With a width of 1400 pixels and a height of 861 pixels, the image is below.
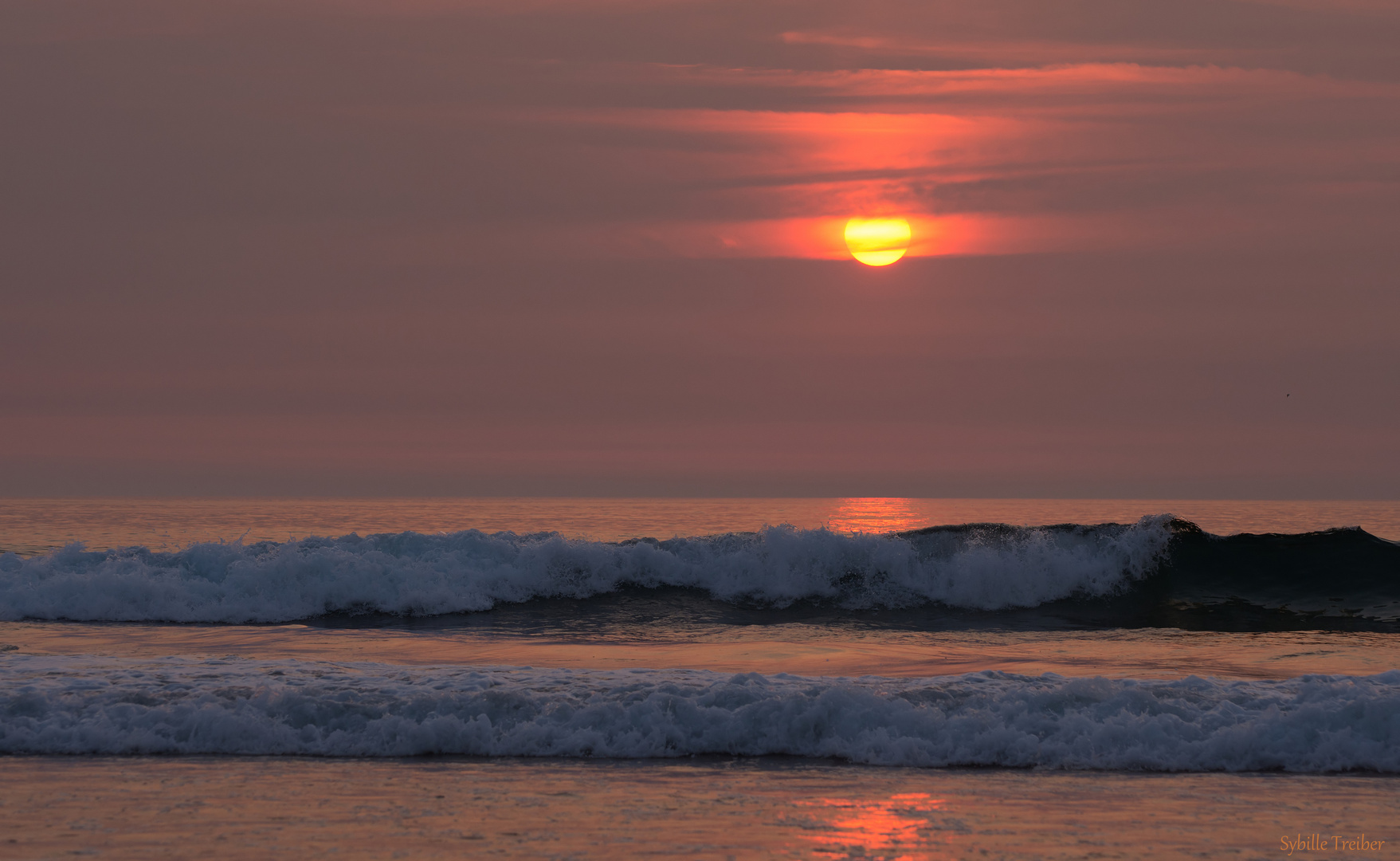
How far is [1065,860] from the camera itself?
6840 millimetres

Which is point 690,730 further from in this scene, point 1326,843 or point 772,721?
point 1326,843

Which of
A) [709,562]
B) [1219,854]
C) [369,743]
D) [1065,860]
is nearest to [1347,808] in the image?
[1219,854]

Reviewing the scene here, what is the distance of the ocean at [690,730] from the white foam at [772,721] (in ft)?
0.10

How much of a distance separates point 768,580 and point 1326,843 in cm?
1630

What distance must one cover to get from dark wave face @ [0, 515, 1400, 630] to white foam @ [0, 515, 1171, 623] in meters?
0.04

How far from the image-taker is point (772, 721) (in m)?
10.5

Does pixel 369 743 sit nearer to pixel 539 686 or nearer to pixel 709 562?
pixel 539 686

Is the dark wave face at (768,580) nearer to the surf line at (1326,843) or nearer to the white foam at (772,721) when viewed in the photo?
the white foam at (772,721)

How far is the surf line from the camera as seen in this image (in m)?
7.17

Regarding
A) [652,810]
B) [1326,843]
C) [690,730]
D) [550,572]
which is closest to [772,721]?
[690,730]

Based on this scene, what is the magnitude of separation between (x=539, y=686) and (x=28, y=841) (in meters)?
5.24

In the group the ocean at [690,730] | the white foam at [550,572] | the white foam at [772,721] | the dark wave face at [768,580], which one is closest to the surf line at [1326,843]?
the ocean at [690,730]

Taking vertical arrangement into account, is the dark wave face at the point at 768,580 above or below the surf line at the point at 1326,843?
above

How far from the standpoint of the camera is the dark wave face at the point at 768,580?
21203mm
